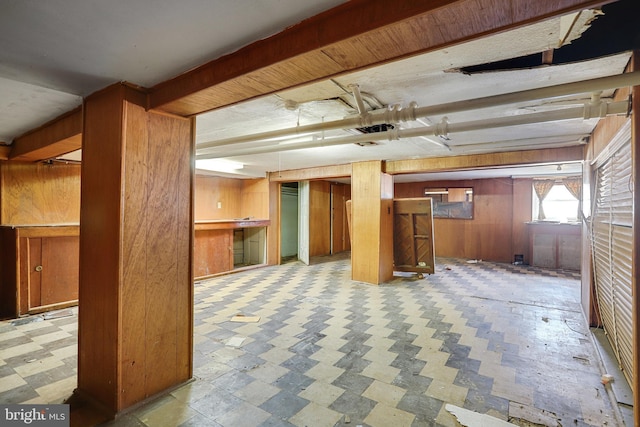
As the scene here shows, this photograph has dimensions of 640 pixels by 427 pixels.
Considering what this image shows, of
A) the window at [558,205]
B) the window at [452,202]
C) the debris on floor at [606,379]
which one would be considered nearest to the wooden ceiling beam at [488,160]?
the debris on floor at [606,379]

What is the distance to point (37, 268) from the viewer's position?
3.82 meters

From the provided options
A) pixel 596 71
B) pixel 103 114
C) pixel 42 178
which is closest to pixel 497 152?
pixel 596 71

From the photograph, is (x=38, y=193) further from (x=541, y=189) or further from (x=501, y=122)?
(x=541, y=189)

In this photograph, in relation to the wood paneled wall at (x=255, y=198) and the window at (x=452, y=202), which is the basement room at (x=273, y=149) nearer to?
the wood paneled wall at (x=255, y=198)

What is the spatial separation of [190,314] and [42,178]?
392 cm

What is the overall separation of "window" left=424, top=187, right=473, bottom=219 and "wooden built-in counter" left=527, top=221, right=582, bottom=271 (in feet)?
5.27

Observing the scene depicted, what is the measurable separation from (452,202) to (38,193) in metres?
9.26

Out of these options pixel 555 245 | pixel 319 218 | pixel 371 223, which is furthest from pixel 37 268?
pixel 555 245

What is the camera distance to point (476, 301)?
4441 millimetres

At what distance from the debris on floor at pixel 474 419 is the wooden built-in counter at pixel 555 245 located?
6841 mm

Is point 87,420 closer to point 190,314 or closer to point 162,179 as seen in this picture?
point 190,314

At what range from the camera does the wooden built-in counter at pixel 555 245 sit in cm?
680

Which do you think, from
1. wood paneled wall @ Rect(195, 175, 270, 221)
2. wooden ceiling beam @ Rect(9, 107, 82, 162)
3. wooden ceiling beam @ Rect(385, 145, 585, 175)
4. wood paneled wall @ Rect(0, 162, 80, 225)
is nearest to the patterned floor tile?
wood paneled wall @ Rect(0, 162, 80, 225)

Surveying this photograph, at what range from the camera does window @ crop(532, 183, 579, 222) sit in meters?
7.63
